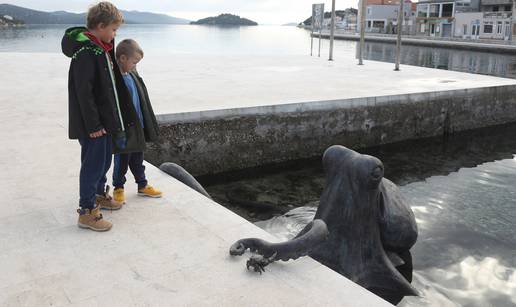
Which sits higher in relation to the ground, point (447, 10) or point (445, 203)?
point (447, 10)

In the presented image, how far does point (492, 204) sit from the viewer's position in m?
7.58

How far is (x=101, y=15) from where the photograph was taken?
3.54 metres

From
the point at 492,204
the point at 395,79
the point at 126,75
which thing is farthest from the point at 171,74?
the point at 126,75

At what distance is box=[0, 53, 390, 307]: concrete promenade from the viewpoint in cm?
293

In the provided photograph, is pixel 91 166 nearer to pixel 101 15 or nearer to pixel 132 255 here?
pixel 132 255

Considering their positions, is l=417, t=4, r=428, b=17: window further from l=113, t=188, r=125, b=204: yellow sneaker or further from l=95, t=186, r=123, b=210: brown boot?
l=95, t=186, r=123, b=210: brown boot

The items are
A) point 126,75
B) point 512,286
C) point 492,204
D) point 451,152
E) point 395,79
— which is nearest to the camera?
point 126,75

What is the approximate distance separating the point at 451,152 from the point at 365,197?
704cm

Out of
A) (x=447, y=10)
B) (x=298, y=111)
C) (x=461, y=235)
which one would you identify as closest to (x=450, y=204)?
(x=461, y=235)

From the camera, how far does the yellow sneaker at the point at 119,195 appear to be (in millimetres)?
4328

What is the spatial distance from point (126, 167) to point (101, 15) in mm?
1363

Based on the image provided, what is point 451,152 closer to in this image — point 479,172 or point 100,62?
point 479,172

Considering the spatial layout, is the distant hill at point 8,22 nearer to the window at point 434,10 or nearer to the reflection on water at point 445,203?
the window at point 434,10

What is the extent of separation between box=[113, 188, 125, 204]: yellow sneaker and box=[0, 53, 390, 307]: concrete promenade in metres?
0.08
